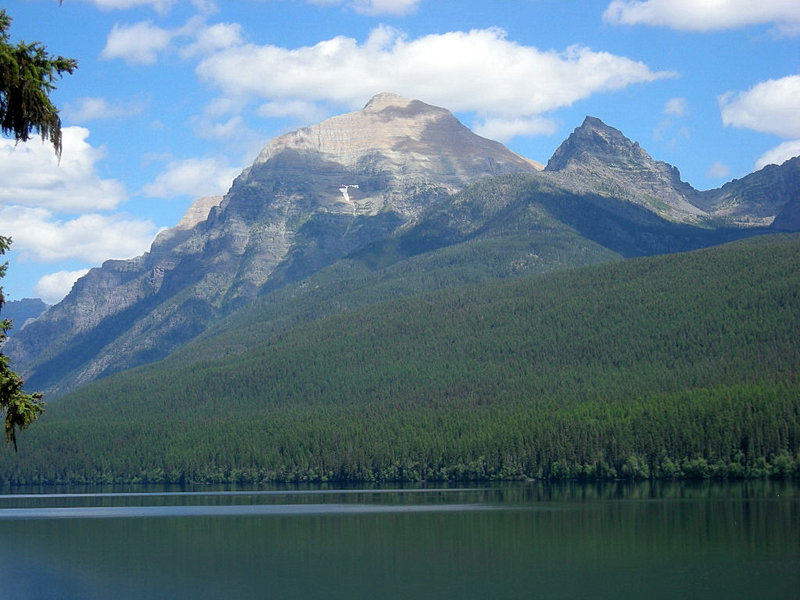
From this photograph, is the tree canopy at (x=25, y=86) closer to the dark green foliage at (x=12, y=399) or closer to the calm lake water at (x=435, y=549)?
the dark green foliage at (x=12, y=399)

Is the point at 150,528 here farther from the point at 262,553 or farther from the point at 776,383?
the point at 776,383

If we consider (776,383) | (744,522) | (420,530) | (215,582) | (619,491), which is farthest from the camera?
(776,383)

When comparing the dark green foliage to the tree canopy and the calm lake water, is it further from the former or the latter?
the calm lake water

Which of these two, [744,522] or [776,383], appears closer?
[744,522]

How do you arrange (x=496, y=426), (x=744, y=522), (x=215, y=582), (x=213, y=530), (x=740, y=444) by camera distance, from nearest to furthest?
(x=215, y=582)
(x=744, y=522)
(x=213, y=530)
(x=740, y=444)
(x=496, y=426)

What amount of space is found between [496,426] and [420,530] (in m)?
92.8

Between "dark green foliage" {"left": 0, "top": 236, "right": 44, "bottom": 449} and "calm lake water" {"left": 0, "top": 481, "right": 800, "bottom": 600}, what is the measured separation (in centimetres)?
5078

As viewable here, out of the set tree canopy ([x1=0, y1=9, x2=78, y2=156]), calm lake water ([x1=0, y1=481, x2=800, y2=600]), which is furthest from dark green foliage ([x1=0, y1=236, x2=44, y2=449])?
calm lake water ([x1=0, y1=481, x2=800, y2=600])

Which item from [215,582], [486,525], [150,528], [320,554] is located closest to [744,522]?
[486,525]

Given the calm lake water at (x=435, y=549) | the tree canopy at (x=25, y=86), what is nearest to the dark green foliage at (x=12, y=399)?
the tree canopy at (x=25, y=86)

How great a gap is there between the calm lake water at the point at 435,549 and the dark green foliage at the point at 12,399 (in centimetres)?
5078

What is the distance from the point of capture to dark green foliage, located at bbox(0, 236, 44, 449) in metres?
21.2

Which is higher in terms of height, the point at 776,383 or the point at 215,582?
the point at 776,383

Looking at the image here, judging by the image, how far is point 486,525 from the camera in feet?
360
